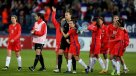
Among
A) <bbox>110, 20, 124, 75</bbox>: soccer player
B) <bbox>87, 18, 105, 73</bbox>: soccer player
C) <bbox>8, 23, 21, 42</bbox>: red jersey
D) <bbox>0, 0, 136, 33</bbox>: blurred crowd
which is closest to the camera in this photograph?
<bbox>110, 20, 124, 75</bbox>: soccer player

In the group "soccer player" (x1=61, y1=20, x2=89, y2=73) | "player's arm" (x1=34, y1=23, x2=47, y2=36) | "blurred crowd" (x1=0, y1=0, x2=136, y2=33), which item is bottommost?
"soccer player" (x1=61, y1=20, x2=89, y2=73)

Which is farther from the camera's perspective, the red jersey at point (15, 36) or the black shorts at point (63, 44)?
the red jersey at point (15, 36)

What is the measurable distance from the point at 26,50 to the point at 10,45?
11.2 m

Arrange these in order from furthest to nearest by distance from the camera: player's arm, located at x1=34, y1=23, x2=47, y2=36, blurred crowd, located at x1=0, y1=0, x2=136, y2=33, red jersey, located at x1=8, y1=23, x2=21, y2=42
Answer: blurred crowd, located at x1=0, y1=0, x2=136, y2=33 → red jersey, located at x1=8, y1=23, x2=21, y2=42 → player's arm, located at x1=34, y1=23, x2=47, y2=36

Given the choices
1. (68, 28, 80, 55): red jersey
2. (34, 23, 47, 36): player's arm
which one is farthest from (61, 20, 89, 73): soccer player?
(34, 23, 47, 36): player's arm

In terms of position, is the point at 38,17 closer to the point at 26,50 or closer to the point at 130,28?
the point at 26,50

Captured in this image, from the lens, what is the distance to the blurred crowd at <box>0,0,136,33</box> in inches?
1268

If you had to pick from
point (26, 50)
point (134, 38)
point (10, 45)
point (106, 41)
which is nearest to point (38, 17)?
point (10, 45)

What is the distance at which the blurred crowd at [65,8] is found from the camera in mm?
32219

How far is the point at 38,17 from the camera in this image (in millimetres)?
19109

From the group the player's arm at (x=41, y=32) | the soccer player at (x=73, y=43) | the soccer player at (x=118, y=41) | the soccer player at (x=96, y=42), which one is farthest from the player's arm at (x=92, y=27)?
the player's arm at (x=41, y=32)

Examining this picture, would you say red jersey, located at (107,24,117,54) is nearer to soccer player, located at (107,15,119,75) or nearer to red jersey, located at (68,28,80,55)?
soccer player, located at (107,15,119,75)

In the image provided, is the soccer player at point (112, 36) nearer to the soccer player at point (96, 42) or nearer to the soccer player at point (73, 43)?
the soccer player at point (96, 42)

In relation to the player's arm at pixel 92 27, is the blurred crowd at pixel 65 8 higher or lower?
higher
